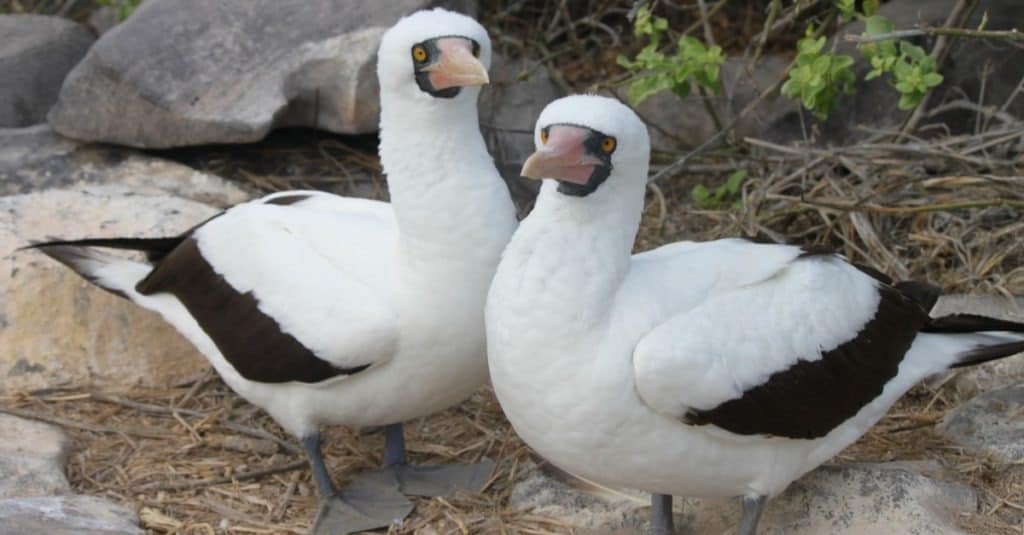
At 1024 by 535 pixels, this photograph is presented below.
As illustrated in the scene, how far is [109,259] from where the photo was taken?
4816 millimetres

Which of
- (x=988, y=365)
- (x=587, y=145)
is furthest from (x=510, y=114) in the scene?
(x=587, y=145)

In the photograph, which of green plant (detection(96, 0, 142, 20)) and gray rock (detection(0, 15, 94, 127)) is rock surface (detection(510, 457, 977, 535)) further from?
green plant (detection(96, 0, 142, 20))

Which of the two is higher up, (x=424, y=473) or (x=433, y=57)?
(x=433, y=57)

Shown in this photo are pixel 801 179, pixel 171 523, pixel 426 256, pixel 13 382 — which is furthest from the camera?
pixel 801 179

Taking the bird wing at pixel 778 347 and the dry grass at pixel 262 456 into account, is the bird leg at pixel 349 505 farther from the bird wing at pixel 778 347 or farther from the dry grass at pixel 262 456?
the bird wing at pixel 778 347

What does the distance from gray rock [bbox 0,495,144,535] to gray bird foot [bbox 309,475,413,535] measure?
1.84 feet

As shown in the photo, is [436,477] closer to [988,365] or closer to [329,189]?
[329,189]

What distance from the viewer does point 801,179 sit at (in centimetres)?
557

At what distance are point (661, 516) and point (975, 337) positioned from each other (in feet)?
3.51

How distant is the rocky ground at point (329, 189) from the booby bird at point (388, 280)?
0.42 metres

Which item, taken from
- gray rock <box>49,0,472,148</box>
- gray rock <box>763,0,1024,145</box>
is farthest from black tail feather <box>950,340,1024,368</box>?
gray rock <box>49,0,472,148</box>

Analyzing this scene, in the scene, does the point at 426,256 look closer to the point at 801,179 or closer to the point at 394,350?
the point at 394,350

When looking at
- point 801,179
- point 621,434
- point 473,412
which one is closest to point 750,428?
point 621,434

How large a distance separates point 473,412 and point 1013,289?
1.97 m
